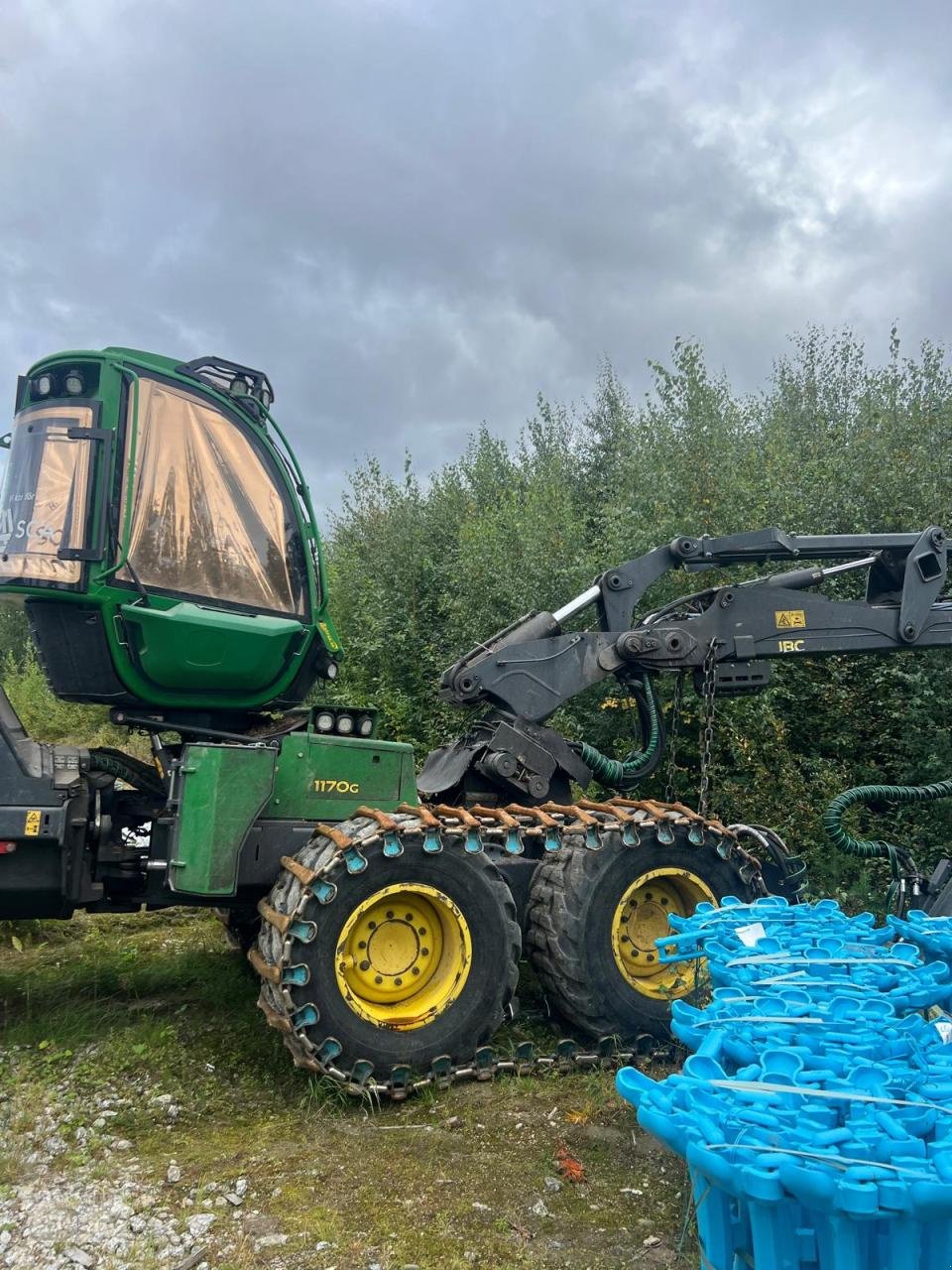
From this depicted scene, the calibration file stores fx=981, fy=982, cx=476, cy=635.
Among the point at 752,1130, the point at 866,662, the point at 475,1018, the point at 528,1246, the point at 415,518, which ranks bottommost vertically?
the point at 528,1246

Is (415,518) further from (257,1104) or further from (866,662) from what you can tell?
(257,1104)

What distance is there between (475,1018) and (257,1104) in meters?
1.10

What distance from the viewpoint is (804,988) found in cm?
296

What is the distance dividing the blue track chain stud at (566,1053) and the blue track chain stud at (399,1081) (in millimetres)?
861

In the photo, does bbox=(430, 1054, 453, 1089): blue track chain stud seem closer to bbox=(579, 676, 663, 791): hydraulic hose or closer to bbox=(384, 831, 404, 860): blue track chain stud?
bbox=(384, 831, 404, 860): blue track chain stud

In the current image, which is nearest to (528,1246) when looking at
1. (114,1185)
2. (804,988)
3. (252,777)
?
(804,988)

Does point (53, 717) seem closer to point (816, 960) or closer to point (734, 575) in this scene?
point (734, 575)

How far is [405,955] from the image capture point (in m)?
4.89

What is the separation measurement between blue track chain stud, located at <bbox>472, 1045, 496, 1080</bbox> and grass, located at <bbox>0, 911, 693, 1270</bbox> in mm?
73

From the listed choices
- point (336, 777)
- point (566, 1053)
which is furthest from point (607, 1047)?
point (336, 777)

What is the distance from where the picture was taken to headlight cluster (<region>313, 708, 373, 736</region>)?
5348mm

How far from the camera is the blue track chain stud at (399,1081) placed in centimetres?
455

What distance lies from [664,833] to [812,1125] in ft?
11.6

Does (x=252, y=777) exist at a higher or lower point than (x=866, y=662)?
lower
